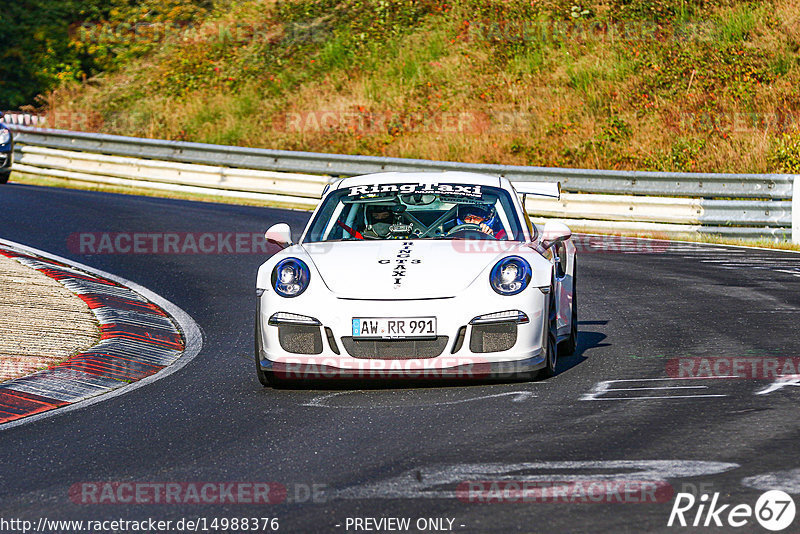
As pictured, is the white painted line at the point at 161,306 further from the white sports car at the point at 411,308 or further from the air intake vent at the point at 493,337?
the air intake vent at the point at 493,337

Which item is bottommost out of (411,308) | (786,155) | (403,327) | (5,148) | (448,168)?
(403,327)

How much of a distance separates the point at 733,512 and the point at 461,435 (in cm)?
183

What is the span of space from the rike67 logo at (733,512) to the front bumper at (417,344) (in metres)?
2.67

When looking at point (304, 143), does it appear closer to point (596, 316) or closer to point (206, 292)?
point (206, 292)

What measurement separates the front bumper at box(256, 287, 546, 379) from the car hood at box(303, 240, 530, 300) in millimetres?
85

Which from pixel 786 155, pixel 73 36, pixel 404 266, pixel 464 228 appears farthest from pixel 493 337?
pixel 73 36

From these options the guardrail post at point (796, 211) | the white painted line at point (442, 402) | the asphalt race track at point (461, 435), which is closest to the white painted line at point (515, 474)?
the asphalt race track at point (461, 435)

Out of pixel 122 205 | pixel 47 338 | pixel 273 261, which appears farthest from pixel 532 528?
pixel 122 205

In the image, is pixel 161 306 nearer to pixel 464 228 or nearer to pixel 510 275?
pixel 464 228

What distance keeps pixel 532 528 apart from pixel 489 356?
114 inches

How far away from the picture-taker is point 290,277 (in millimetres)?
7695

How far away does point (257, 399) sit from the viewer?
7469 mm

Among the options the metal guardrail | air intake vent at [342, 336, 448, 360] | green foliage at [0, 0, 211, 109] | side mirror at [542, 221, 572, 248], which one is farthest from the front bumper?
green foliage at [0, 0, 211, 109]

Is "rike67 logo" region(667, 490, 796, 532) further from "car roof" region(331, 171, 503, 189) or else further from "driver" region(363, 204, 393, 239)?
"car roof" region(331, 171, 503, 189)
